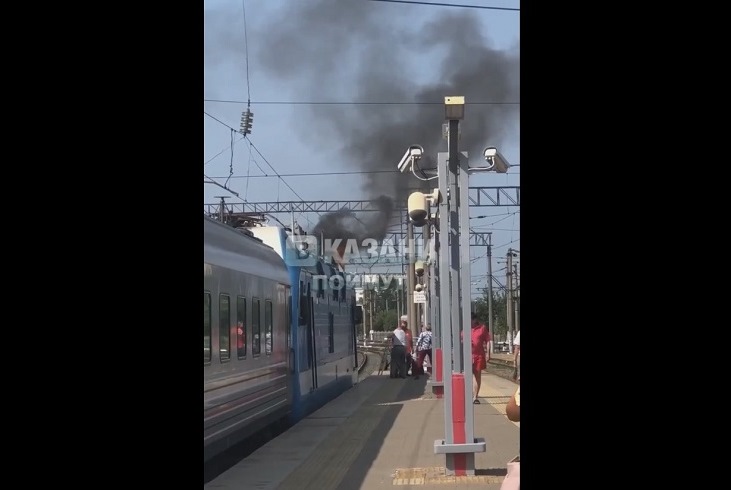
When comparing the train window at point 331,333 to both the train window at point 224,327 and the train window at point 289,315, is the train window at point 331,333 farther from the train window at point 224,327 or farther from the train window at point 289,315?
the train window at point 224,327

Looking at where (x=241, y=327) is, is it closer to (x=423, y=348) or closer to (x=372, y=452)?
(x=372, y=452)

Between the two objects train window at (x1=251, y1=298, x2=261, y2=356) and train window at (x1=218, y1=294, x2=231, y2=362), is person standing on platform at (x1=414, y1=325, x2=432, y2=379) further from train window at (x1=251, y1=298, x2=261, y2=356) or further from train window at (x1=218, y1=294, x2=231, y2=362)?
train window at (x1=218, y1=294, x2=231, y2=362)

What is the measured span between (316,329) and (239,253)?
5933 millimetres

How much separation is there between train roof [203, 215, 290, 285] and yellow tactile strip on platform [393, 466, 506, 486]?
8.14ft

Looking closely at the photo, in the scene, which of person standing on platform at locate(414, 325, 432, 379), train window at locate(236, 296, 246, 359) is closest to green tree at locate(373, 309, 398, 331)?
person standing on platform at locate(414, 325, 432, 379)

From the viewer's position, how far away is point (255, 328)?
35.7 ft

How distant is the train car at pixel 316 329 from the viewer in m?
13.8

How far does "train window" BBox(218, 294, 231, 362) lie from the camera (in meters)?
8.95

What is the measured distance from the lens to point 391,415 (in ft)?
47.4
